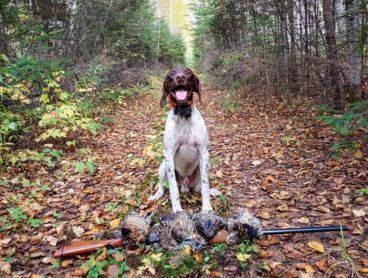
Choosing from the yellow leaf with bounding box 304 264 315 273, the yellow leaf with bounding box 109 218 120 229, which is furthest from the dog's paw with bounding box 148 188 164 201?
the yellow leaf with bounding box 304 264 315 273

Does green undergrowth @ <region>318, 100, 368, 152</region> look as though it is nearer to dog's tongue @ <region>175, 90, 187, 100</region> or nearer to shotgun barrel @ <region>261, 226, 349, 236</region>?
shotgun barrel @ <region>261, 226, 349, 236</region>

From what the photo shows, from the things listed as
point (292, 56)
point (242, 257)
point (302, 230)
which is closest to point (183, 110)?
point (242, 257)

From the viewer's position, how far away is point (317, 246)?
2.99 metres

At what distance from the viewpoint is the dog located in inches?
135

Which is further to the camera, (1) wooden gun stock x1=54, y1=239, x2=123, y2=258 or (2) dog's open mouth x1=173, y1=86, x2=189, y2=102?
(2) dog's open mouth x1=173, y1=86, x2=189, y2=102

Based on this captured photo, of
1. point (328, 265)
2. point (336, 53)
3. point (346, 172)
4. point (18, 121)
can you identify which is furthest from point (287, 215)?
point (18, 121)

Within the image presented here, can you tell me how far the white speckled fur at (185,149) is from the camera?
11.9ft

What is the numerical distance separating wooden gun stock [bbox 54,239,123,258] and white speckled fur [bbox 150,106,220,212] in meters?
0.84

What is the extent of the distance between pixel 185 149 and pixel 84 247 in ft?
4.85

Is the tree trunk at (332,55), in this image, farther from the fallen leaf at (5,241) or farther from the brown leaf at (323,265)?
the fallen leaf at (5,241)

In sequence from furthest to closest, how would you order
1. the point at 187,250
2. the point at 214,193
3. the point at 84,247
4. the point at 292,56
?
the point at 292,56, the point at 214,193, the point at 84,247, the point at 187,250

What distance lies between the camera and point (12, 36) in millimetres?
7039

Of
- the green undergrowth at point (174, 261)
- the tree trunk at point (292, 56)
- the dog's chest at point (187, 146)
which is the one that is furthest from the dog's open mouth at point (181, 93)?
the tree trunk at point (292, 56)

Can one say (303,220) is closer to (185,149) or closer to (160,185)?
(185,149)
